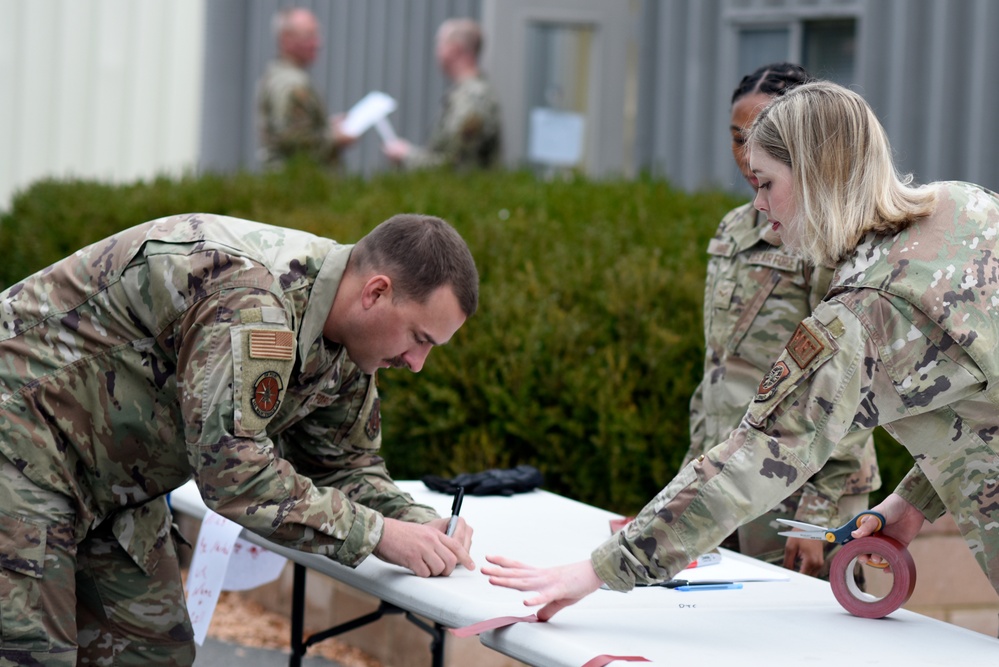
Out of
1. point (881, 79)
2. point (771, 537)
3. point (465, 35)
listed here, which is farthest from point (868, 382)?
point (465, 35)

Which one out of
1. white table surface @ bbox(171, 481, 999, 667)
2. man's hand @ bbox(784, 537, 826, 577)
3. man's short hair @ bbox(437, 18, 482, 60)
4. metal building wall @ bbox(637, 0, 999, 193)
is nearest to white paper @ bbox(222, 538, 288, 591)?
white table surface @ bbox(171, 481, 999, 667)

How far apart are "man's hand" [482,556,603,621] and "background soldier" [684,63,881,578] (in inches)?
36.7

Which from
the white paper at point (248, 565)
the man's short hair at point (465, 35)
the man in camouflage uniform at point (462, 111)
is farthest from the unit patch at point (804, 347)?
the man's short hair at point (465, 35)

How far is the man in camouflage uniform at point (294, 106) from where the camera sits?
8773mm

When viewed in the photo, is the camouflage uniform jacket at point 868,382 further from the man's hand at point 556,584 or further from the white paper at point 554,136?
the white paper at point 554,136

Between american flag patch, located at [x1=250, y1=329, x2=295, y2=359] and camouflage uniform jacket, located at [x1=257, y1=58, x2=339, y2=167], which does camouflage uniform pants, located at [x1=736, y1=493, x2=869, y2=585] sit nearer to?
american flag patch, located at [x1=250, y1=329, x2=295, y2=359]

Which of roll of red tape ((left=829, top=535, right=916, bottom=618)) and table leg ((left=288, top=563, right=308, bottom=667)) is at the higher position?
roll of red tape ((left=829, top=535, right=916, bottom=618))

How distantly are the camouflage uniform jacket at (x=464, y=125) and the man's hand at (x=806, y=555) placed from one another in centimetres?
557

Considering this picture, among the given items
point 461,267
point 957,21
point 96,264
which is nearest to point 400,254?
point 461,267

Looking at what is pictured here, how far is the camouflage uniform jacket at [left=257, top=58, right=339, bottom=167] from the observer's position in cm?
877

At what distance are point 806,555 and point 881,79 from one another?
435 cm

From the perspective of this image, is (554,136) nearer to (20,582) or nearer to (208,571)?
(208,571)

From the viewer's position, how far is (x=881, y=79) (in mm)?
6809

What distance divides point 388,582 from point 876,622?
0.97 m
